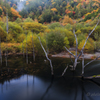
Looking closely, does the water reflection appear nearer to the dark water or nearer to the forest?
the dark water

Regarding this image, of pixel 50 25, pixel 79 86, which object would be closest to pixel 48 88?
pixel 79 86

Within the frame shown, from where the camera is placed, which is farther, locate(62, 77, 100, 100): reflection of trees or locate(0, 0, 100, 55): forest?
locate(0, 0, 100, 55): forest

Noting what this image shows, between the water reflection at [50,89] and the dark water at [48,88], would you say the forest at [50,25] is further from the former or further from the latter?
the water reflection at [50,89]

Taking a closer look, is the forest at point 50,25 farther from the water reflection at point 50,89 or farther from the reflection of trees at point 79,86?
the water reflection at point 50,89

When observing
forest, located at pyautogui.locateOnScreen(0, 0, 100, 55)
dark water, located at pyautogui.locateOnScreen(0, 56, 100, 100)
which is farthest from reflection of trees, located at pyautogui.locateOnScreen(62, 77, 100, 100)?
forest, located at pyautogui.locateOnScreen(0, 0, 100, 55)

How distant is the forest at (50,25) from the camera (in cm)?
3430

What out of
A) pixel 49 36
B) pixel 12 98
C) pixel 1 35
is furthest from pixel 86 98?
pixel 1 35

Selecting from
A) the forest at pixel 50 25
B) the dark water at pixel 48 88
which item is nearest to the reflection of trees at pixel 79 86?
the dark water at pixel 48 88

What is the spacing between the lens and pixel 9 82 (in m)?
12.8

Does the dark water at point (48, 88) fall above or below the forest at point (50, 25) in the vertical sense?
below


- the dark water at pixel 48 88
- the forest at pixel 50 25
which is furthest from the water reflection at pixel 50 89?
the forest at pixel 50 25

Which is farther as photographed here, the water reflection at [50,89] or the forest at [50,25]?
the forest at [50,25]

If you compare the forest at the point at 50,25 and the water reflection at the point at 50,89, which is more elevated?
the forest at the point at 50,25

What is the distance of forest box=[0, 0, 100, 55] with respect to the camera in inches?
1351
